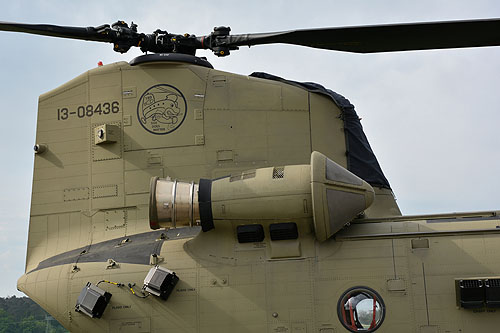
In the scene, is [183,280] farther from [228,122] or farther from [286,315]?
[228,122]

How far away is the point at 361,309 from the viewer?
7.84 m

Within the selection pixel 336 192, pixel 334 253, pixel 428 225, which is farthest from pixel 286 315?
pixel 428 225

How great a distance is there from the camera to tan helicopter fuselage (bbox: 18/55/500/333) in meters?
7.88

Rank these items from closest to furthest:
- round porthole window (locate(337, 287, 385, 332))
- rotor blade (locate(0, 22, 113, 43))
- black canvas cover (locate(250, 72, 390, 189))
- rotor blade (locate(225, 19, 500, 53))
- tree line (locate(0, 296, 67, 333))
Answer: round porthole window (locate(337, 287, 385, 332)), rotor blade (locate(225, 19, 500, 53)), rotor blade (locate(0, 22, 113, 43)), black canvas cover (locate(250, 72, 390, 189)), tree line (locate(0, 296, 67, 333))

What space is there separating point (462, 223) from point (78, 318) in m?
5.11

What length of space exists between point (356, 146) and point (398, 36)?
5.84 feet

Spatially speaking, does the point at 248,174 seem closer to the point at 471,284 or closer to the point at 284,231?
the point at 284,231

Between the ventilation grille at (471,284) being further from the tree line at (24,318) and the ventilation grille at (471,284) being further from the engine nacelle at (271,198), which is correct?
the tree line at (24,318)

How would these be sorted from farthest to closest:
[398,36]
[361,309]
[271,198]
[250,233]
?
[398,36] < [250,233] < [271,198] < [361,309]

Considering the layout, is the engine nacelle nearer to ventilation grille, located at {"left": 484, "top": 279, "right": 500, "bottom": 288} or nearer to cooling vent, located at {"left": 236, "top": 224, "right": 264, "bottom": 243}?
cooling vent, located at {"left": 236, "top": 224, "right": 264, "bottom": 243}

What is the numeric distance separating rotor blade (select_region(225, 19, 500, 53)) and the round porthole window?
10.7ft

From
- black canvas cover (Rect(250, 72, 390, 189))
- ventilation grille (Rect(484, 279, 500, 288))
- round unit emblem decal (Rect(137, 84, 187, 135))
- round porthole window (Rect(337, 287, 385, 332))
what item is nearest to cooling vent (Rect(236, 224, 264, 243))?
round porthole window (Rect(337, 287, 385, 332))

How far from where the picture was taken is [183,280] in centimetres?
830

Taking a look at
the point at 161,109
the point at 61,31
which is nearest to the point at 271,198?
the point at 161,109
